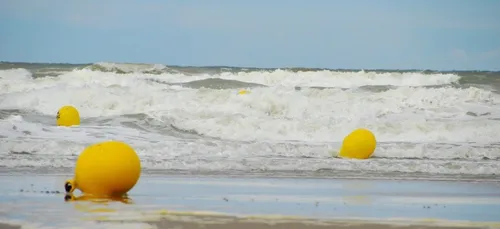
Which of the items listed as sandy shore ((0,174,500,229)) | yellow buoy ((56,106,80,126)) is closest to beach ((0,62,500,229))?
sandy shore ((0,174,500,229))

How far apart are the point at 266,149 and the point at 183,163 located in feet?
10.0

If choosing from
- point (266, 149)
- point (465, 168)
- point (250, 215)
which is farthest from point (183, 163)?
point (250, 215)

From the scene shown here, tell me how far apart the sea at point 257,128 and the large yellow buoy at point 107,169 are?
14.4 ft

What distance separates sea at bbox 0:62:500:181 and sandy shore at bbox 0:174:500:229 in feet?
6.17

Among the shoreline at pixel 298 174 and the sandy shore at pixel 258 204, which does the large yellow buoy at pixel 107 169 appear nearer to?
the sandy shore at pixel 258 204

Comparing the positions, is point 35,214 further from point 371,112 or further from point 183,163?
point 371,112

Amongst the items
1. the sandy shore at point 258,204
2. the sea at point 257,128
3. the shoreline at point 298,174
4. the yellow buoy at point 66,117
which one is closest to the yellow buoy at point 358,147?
the sea at point 257,128

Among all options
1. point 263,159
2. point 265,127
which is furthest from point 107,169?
point 265,127

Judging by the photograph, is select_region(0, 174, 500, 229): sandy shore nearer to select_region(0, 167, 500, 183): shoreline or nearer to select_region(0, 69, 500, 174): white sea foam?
select_region(0, 167, 500, 183): shoreline

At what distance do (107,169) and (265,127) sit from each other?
14.4 m

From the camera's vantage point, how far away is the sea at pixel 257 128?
52.5 feet

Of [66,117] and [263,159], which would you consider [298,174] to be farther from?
[66,117]

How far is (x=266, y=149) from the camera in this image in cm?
1853

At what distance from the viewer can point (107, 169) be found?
10.1 meters
